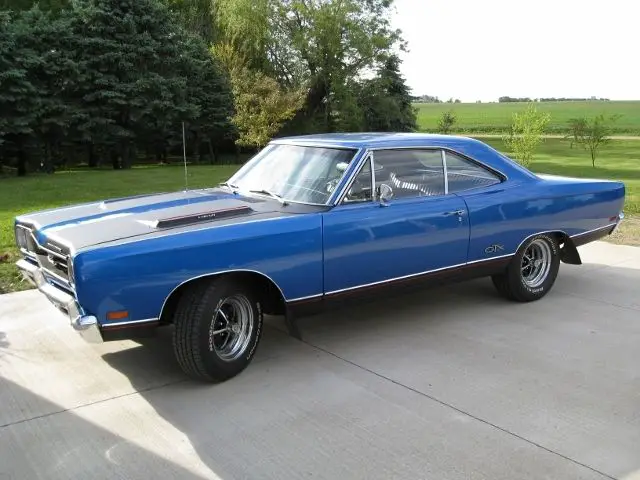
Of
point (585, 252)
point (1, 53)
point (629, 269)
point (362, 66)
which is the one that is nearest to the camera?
point (629, 269)

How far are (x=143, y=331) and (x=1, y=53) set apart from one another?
18925mm

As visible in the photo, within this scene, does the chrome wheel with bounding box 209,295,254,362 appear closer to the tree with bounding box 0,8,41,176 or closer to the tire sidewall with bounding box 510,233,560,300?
the tire sidewall with bounding box 510,233,560,300

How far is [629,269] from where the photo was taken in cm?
694

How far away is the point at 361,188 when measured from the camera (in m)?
4.57

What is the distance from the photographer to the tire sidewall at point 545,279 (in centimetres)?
546

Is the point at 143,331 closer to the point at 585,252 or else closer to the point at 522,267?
the point at 522,267

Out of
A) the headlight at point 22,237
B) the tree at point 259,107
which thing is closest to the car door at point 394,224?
the headlight at point 22,237

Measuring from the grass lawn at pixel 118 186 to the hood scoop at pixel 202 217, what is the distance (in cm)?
301

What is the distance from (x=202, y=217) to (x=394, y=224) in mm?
1422

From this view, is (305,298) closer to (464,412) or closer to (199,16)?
(464,412)

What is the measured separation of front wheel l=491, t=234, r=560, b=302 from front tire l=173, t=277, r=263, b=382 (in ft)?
8.41

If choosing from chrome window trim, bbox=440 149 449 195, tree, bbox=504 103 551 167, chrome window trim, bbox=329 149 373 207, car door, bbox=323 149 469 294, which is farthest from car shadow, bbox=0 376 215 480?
tree, bbox=504 103 551 167

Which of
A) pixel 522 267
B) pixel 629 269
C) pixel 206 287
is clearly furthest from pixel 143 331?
pixel 629 269

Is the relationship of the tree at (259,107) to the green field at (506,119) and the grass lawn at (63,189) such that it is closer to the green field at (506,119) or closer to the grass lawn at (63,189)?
the grass lawn at (63,189)
